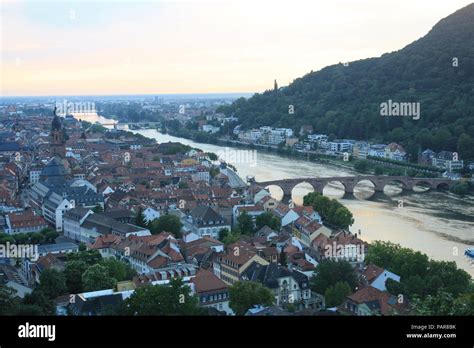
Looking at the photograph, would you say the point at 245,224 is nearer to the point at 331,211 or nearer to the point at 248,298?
the point at 331,211

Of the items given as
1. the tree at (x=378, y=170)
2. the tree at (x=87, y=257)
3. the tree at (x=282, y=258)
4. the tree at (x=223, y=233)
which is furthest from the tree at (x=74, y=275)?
the tree at (x=378, y=170)

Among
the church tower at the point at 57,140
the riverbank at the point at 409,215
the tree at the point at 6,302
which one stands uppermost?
the church tower at the point at 57,140

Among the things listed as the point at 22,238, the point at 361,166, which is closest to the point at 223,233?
the point at 22,238

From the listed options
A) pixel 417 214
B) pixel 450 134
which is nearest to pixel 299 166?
pixel 450 134

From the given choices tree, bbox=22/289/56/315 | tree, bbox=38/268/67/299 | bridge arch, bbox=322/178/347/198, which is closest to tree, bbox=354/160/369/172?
bridge arch, bbox=322/178/347/198

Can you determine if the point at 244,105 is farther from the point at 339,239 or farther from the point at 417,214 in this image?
the point at 339,239

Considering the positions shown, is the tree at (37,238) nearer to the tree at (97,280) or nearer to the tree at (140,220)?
the tree at (140,220)
